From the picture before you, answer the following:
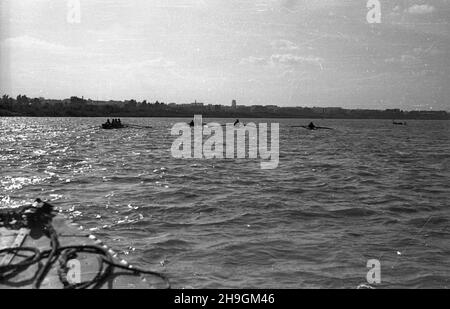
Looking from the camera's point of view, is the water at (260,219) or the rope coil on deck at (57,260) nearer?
the rope coil on deck at (57,260)

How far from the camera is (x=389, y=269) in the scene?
37.7ft

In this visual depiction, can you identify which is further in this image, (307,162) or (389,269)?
(307,162)

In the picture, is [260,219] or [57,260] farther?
[260,219]

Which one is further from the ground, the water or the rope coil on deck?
the rope coil on deck

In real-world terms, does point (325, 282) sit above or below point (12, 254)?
below

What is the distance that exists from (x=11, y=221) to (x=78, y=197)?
37.3 ft

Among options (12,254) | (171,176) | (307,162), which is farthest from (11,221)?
(307,162)

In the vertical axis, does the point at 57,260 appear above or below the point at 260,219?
above

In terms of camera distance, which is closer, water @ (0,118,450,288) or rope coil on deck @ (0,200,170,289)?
rope coil on deck @ (0,200,170,289)

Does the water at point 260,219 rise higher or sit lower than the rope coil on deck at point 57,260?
lower
